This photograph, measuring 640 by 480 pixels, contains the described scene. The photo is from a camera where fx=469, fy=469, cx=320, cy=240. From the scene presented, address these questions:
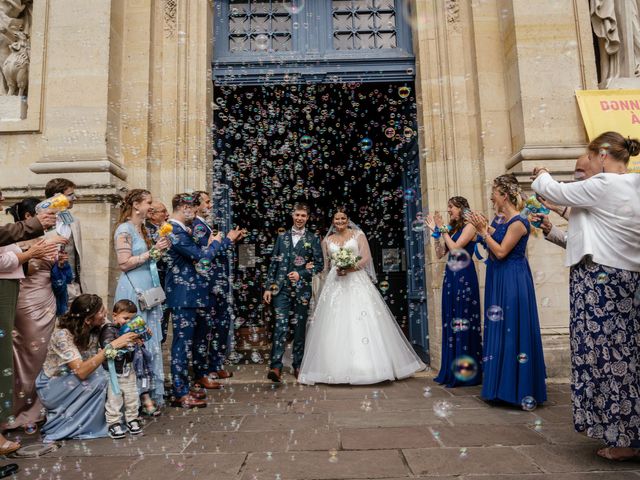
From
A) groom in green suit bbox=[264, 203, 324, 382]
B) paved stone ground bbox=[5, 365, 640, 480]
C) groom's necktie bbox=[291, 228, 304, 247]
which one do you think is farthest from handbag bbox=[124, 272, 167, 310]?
groom's necktie bbox=[291, 228, 304, 247]

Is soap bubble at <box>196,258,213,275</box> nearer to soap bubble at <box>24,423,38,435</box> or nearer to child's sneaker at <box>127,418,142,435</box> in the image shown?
child's sneaker at <box>127,418,142,435</box>

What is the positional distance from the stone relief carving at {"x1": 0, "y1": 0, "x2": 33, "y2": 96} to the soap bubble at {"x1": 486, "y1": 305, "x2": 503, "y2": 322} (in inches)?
263

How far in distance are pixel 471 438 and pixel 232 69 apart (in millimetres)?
5928

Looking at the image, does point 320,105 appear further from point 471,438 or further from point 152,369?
point 471,438

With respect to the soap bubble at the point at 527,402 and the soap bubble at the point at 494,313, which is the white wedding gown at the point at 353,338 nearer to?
the soap bubble at the point at 494,313

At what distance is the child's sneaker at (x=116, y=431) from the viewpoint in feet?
11.8

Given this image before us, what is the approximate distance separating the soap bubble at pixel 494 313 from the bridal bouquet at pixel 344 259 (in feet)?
6.17

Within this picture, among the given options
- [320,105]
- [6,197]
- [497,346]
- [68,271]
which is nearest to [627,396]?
[497,346]

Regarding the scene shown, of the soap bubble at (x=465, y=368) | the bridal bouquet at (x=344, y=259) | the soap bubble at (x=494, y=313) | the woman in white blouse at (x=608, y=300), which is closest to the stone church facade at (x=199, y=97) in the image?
the soap bubble at (x=465, y=368)

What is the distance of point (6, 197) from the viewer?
5.93 metres

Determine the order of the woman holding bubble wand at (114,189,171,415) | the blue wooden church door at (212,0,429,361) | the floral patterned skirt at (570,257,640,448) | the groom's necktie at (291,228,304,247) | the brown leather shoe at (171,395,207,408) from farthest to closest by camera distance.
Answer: the blue wooden church door at (212,0,429,361), the groom's necktie at (291,228,304,247), the brown leather shoe at (171,395,207,408), the woman holding bubble wand at (114,189,171,415), the floral patterned skirt at (570,257,640,448)

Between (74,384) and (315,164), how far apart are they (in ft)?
29.0

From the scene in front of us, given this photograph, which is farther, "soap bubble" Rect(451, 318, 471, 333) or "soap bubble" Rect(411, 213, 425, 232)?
"soap bubble" Rect(411, 213, 425, 232)

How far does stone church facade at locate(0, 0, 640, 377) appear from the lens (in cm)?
590
